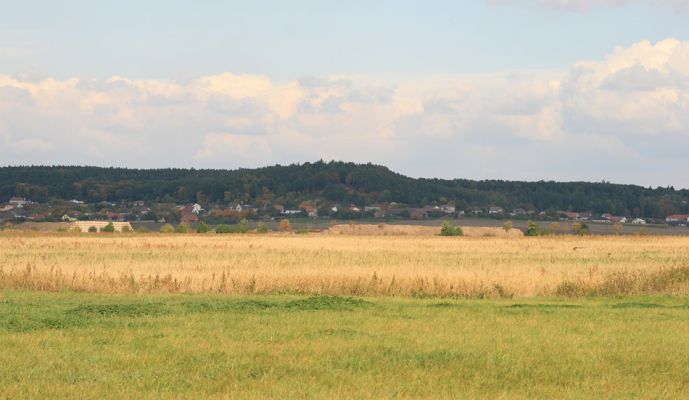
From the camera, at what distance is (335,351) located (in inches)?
592

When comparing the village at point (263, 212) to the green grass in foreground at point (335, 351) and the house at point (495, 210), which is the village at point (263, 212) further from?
the green grass in foreground at point (335, 351)

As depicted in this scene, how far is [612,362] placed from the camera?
14.6m

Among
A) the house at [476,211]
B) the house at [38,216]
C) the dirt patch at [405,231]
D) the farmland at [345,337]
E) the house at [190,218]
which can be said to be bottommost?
the house at [38,216]

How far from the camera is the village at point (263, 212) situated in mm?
171000

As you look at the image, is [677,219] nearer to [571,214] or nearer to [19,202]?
[571,214]

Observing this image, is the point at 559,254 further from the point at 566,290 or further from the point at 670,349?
the point at 670,349

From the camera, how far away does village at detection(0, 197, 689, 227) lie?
17100 cm

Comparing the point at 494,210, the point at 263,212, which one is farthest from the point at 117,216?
the point at 494,210

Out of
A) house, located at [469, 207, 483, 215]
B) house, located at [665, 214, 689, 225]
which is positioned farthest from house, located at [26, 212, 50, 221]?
house, located at [665, 214, 689, 225]

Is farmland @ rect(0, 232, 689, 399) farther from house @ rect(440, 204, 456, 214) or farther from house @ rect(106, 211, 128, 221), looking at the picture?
house @ rect(440, 204, 456, 214)

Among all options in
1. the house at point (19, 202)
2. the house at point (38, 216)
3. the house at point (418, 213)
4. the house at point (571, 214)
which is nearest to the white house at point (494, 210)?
the house at point (571, 214)

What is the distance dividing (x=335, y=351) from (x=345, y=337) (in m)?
1.62

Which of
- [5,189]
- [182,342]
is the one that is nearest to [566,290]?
[182,342]

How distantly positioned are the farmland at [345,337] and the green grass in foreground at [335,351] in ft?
0.11
